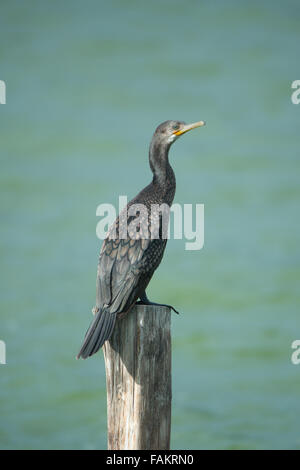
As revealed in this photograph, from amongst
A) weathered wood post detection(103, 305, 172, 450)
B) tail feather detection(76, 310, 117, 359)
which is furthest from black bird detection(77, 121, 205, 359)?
weathered wood post detection(103, 305, 172, 450)

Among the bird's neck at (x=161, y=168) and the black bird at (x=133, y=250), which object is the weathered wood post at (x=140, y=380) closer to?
the black bird at (x=133, y=250)

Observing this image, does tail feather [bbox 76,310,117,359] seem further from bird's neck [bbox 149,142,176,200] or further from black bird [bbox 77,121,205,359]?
bird's neck [bbox 149,142,176,200]

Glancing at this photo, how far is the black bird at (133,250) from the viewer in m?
3.69

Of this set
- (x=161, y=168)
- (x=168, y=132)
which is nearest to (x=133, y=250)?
(x=161, y=168)

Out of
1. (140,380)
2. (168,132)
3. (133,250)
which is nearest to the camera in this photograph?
(140,380)

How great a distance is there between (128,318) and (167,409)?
59 centimetres

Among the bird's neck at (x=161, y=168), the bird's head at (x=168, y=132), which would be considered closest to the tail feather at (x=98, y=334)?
the bird's neck at (x=161, y=168)

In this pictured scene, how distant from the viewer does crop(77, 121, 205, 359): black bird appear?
145 inches

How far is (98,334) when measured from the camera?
11.9 ft

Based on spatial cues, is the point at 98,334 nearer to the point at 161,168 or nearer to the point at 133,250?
the point at 133,250

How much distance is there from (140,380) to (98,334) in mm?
361
